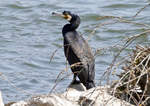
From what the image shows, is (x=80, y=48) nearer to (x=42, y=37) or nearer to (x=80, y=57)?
(x=80, y=57)

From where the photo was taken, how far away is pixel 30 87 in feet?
25.6

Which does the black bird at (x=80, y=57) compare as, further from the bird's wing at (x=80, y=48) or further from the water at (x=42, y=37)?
the water at (x=42, y=37)

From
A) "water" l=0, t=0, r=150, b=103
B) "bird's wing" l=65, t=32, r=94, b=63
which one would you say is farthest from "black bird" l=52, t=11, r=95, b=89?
"water" l=0, t=0, r=150, b=103

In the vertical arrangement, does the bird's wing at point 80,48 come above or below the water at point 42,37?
above

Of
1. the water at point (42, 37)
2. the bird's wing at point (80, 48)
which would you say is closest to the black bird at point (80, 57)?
the bird's wing at point (80, 48)

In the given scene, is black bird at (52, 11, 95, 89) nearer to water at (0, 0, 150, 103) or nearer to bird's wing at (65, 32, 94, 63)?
bird's wing at (65, 32, 94, 63)

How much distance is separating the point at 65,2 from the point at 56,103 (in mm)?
8495

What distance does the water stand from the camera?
A: 8.03m

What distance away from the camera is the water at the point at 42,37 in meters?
8.03

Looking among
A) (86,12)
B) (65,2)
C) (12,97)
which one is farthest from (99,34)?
(12,97)

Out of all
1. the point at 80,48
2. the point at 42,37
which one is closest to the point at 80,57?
the point at 80,48

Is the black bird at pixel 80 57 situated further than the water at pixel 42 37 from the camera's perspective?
No

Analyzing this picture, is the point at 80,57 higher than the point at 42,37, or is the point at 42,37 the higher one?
the point at 80,57

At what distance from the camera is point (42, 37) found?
10.5 m
